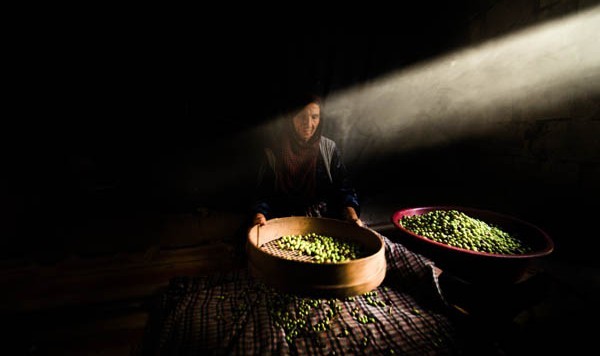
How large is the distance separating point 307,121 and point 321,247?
4.10 feet

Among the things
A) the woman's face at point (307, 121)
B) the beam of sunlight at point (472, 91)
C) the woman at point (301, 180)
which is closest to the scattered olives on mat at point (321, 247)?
the woman at point (301, 180)

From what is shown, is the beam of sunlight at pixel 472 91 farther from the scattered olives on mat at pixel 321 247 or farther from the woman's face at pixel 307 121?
the scattered olives on mat at pixel 321 247

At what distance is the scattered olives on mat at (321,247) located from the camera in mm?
1700

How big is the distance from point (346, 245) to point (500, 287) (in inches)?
37.5

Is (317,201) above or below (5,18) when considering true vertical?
below

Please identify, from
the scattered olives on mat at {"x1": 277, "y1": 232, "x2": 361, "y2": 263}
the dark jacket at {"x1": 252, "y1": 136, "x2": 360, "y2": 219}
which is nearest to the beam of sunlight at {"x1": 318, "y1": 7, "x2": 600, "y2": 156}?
the dark jacket at {"x1": 252, "y1": 136, "x2": 360, "y2": 219}

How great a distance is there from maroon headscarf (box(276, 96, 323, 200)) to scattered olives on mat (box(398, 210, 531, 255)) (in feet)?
3.32

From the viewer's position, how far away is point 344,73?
2836mm

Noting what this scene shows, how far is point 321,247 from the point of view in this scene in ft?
5.99

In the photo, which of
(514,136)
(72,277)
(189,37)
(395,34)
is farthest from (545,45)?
(72,277)

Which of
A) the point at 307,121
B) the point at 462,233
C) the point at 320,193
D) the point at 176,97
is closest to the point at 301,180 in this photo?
the point at 320,193

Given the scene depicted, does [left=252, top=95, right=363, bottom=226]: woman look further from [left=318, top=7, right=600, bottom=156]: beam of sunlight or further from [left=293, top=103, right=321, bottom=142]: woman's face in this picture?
[left=318, top=7, right=600, bottom=156]: beam of sunlight

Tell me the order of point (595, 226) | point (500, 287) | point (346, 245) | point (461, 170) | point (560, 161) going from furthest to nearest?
point (461, 170) < point (560, 161) < point (595, 226) < point (346, 245) < point (500, 287)

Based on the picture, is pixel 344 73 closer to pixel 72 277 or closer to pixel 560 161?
pixel 560 161
